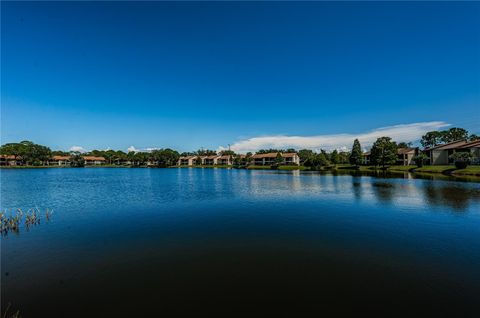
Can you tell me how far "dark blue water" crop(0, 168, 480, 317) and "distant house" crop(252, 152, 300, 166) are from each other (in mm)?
90074

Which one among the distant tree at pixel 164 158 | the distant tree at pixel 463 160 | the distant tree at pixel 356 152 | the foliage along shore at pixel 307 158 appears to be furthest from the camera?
the distant tree at pixel 164 158

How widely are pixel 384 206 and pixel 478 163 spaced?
52029 millimetres

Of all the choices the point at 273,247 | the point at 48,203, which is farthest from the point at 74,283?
the point at 48,203

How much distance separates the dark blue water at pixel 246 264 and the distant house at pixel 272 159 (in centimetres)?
9007

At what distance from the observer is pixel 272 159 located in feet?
373

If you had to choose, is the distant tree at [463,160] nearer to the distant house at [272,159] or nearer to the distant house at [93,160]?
the distant house at [272,159]

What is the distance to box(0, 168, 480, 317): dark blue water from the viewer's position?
6391 millimetres

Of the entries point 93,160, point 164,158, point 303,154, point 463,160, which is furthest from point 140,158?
point 463,160

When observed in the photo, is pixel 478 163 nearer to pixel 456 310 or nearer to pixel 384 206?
pixel 384 206

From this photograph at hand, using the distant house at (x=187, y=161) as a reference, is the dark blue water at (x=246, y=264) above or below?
below

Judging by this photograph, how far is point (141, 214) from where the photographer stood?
17141 mm

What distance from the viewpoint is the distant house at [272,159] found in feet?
350

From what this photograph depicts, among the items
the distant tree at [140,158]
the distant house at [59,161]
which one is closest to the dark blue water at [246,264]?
the distant tree at [140,158]

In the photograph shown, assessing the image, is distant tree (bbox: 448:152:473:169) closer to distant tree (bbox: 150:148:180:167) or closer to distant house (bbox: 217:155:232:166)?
distant house (bbox: 217:155:232:166)
